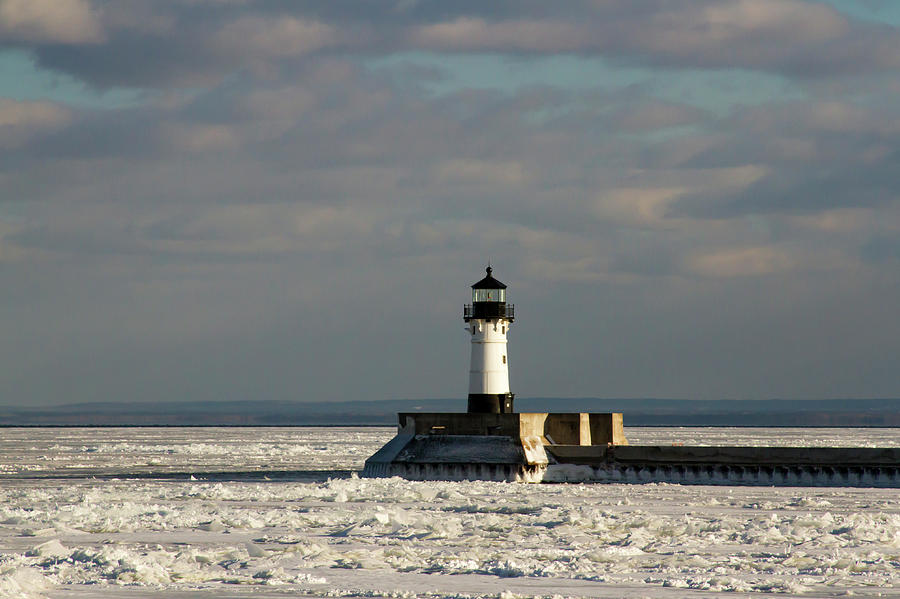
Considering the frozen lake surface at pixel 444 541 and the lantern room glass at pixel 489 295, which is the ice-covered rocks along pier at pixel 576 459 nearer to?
the frozen lake surface at pixel 444 541

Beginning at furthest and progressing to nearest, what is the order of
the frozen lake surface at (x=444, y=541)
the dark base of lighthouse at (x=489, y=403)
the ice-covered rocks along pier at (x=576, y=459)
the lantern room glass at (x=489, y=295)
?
the lantern room glass at (x=489, y=295)
the dark base of lighthouse at (x=489, y=403)
the ice-covered rocks along pier at (x=576, y=459)
the frozen lake surface at (x=444, y=541)

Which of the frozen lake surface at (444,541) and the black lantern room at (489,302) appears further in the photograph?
the black lantern room at (489,302)

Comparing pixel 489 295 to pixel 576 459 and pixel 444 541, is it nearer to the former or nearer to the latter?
pixel 576 459

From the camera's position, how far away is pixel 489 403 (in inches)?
1689

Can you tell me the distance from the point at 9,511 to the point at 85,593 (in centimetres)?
1182

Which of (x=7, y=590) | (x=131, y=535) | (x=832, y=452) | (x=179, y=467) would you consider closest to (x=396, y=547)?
(x=131, y=535)

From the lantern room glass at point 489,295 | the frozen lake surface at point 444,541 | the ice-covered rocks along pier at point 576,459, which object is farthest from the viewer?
the lantern room glass at point 489,295

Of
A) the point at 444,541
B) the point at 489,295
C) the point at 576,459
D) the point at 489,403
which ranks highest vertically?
the point at 489,295

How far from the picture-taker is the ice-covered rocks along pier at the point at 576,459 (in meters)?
39.8

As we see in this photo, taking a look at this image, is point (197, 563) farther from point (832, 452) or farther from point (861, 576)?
point (832, 452)

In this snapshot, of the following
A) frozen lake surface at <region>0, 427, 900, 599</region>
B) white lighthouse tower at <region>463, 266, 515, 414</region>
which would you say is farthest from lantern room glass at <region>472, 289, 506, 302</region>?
frozen lake surface at <region>0, 427, 900, 599</region>

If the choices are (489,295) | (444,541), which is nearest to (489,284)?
(489,295)

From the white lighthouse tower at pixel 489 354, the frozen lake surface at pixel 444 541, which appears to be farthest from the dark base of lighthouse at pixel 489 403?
the frozen lake surface at pixel 444 541

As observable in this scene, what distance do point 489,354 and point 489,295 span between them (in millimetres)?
2024
